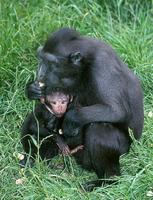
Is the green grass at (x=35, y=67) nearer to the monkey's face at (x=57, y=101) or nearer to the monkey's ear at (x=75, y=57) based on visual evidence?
the monkey's face at (x=57, y=101)

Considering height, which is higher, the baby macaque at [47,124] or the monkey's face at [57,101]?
the monkey's face at [57,101]

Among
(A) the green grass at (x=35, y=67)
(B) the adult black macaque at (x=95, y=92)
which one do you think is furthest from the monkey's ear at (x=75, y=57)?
(A) the green grass at (x=35, y=67)

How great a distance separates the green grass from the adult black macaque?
191 mm

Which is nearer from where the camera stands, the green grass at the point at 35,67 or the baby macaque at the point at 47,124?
the green grass at the point at 35,67

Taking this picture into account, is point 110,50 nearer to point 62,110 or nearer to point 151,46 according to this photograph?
point 62,110

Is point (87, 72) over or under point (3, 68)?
over

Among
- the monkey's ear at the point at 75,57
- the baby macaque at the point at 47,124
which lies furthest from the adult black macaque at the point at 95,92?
the baby macaque at the point at 47,124

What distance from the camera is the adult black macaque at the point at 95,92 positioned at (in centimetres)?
621

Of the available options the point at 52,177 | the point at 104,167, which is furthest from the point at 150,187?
the point at 52,177

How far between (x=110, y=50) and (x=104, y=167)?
0.99 meters

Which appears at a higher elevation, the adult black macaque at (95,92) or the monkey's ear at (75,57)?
the monkey's ear at (75,57)

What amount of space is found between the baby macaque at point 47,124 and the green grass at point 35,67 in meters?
0.19

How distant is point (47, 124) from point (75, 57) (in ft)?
2.31

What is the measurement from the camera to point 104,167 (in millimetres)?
6328
